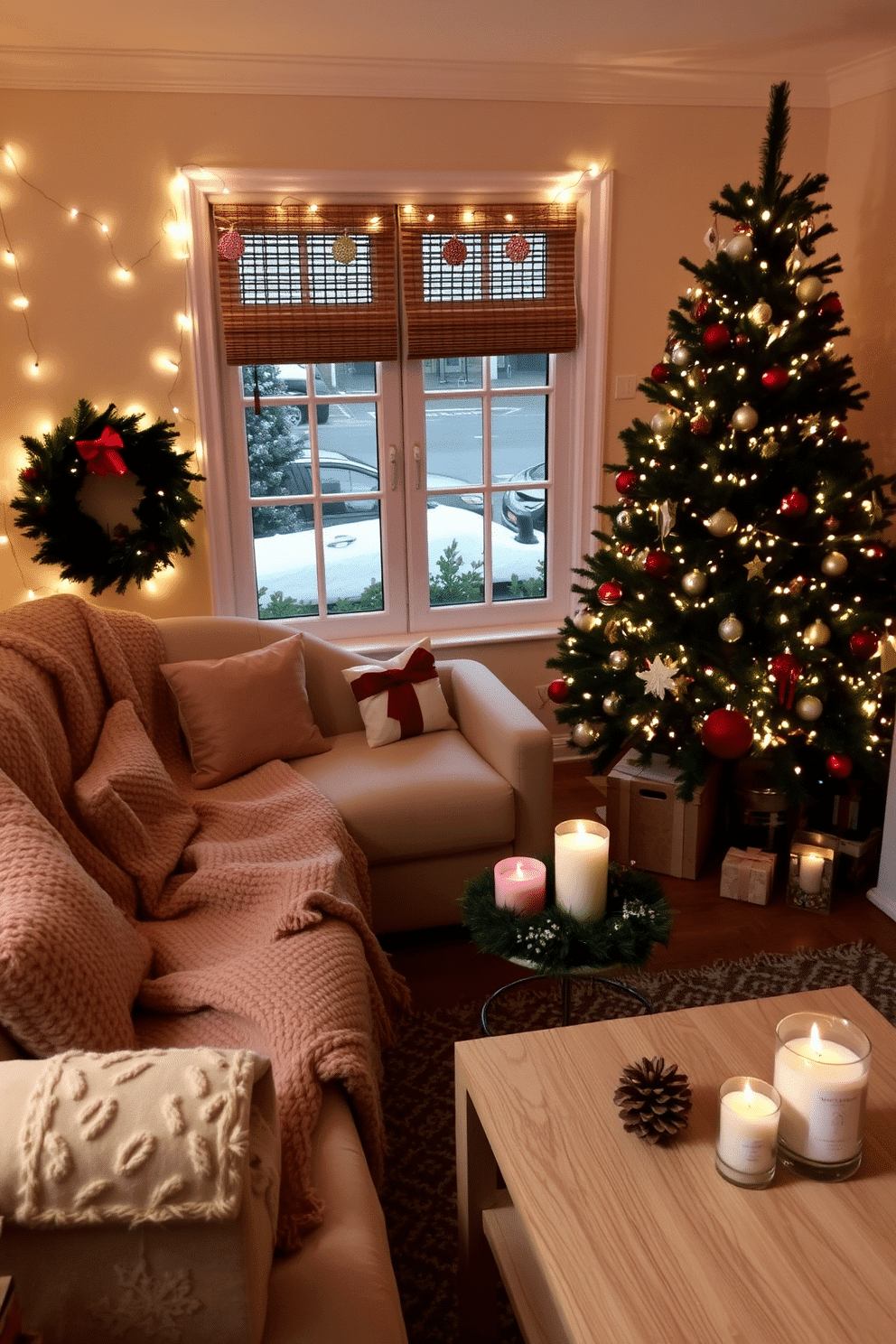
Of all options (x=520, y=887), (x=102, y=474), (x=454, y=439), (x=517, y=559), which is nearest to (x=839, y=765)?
(x=520, y=887)

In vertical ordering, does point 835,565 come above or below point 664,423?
below

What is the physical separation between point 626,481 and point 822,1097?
215cm

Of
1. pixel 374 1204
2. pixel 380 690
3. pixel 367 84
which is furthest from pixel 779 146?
pixel 374 1204

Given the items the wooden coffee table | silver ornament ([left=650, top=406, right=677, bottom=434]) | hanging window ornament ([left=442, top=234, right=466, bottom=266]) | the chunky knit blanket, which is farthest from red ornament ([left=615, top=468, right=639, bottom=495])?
the wooden coffee table

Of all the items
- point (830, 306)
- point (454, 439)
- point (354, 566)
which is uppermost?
point (830, 306)

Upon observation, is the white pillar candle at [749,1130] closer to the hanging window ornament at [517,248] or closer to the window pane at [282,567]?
the window pane at [282,567]

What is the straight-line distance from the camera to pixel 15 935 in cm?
152

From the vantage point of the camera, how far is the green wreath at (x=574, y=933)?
6.24ft

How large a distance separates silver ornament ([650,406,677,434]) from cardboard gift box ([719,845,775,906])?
125 cm

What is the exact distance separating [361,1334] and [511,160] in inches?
135

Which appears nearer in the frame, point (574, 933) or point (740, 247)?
point (574, 933)

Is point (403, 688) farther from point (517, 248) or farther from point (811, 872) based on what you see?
point (517, 248)

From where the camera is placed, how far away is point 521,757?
9.33 ft

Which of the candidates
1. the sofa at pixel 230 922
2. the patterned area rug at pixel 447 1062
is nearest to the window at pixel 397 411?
the sofa at pixel 230 922
